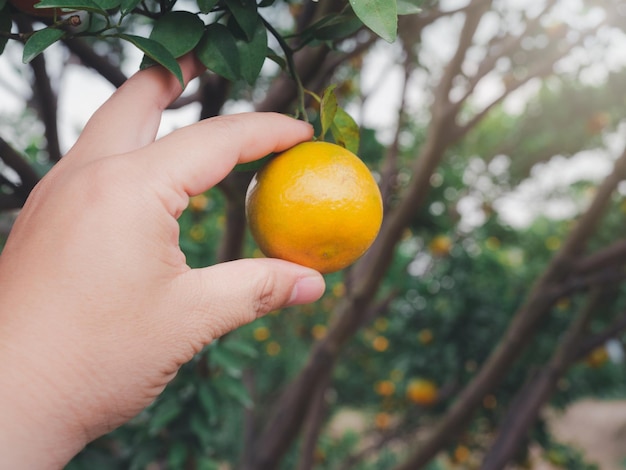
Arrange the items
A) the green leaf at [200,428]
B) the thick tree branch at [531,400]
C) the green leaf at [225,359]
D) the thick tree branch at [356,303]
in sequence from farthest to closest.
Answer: the thick tree branch at [531,400] < the thick tree branch at [356,303] < the green leaf at [200,428] < the green leaf at [225,359]

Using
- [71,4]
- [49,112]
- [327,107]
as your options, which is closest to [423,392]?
[49,112]

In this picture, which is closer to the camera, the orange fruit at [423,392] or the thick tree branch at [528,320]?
the thick tree branch at [528,320]

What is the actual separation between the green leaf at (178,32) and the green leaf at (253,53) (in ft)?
0.20

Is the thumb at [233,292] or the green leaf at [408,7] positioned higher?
the green leaf at [408,7]

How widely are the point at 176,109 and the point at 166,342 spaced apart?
1.03m

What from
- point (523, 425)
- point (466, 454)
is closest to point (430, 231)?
point (523, 425)

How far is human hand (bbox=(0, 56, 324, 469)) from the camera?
55 cm

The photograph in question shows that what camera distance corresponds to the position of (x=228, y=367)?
1570 millimetres

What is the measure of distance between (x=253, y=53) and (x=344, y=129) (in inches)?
7.1

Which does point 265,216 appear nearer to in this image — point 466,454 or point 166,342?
point 166,342

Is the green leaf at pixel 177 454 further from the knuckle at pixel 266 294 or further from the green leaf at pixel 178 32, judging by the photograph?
the green leaf at pixel 178 32

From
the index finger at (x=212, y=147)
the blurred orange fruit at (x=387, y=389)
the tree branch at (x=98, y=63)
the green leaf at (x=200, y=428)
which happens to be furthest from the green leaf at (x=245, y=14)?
the blurred orange fruit at (x=387, y=389)

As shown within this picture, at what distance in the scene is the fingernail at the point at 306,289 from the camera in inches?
28.4

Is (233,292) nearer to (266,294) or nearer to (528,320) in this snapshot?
(266,294)
